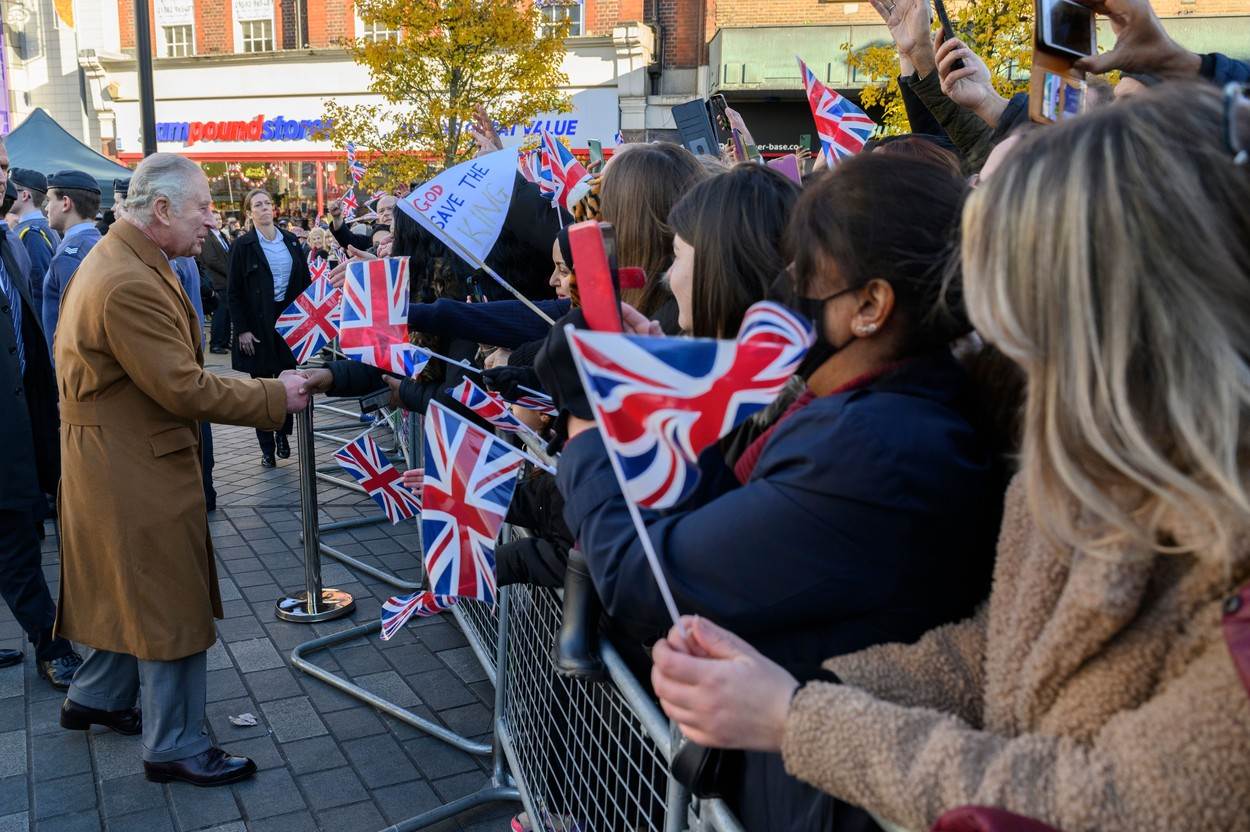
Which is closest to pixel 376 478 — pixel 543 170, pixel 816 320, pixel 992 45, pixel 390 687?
pixel 390 687

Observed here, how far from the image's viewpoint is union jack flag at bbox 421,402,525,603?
242cm

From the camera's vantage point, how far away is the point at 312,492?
15.8ft

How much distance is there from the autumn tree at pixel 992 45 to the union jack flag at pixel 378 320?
8.23 metres

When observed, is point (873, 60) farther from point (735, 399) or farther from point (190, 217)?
point (735, 399)

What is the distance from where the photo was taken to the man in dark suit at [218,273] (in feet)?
40.8

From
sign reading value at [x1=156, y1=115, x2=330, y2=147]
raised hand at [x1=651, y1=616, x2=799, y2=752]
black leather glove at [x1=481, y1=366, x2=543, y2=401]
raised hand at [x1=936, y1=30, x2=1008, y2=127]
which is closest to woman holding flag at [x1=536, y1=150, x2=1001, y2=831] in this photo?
raised hand at [x1=651, y1=616, x2=799, y2=752]

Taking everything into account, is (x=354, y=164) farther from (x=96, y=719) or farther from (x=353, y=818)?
(x=353, y=818)

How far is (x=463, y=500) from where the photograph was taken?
2.44 metres

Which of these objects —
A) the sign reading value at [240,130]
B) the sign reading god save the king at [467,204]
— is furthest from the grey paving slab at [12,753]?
the sign reading value at [240,130]

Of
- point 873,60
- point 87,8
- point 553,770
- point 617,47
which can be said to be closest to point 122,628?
point 553,770

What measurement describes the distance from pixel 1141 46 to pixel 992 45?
10273 millimetres

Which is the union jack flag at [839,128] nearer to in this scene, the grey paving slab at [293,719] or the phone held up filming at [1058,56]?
the phone held up filming at [1058,56]

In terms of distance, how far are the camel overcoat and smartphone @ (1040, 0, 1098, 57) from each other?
2673 mm

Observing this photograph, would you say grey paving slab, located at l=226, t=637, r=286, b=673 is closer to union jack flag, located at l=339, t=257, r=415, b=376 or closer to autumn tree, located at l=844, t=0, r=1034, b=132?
union jack flag, located at l=339, t=257, r=415, b=376
